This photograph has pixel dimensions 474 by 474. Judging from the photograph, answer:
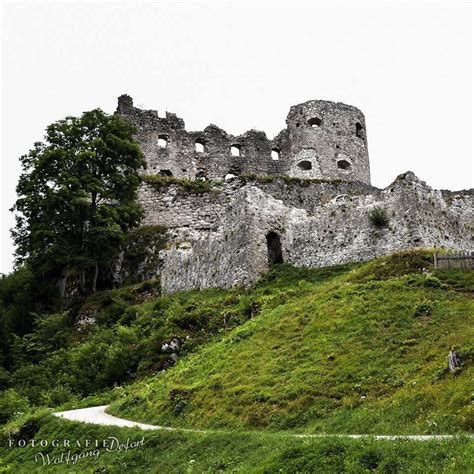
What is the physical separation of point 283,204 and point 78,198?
410 inches

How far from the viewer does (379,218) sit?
28875 mm

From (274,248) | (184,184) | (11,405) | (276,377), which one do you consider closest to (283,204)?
(274,248)

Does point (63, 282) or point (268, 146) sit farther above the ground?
point (268, 146)

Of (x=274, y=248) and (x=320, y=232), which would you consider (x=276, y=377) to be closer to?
(x=320, y=232)

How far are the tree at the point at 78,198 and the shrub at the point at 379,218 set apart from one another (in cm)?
1360

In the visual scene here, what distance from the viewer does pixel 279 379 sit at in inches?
715

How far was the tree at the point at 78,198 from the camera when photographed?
119ft

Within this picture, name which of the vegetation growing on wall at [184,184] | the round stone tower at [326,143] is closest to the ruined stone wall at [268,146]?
the round stone tower at [326,143]

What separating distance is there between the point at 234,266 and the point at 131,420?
443 inches

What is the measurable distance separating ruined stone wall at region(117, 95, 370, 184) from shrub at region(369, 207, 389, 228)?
23884 mm

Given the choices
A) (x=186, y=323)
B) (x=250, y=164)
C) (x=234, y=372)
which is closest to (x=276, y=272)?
(x=186, y=323)

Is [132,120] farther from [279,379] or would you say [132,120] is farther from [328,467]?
[328,467]

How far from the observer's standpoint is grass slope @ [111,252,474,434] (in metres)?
14.7

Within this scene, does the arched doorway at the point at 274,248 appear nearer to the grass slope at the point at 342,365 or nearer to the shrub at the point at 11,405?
the grass slope at the point at 342,365
